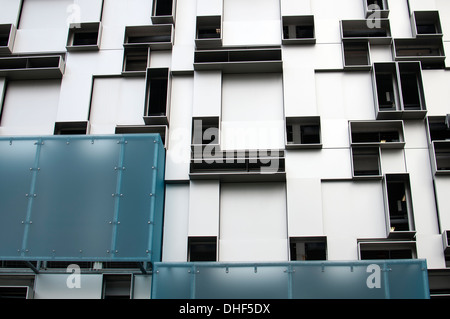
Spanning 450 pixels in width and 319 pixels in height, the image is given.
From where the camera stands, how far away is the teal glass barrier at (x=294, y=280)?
16000 mm

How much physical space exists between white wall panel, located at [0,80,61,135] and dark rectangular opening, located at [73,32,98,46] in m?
1.99

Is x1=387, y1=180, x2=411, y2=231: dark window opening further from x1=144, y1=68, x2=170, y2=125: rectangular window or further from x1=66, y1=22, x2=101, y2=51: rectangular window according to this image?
x1=66, y1=22, x2=101, y2=51: rectangular window

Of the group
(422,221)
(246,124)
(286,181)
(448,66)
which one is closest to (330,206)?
(286,181)

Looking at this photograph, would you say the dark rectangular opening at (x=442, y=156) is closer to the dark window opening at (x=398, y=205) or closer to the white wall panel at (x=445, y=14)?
the dark window opening at (x=398, y=205)

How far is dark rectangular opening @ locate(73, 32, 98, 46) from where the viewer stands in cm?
2266

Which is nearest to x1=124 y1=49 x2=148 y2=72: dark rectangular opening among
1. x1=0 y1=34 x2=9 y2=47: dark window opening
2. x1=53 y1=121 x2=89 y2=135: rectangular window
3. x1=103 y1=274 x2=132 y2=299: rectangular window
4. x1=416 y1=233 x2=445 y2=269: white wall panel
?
x1=53 y1=121 x2=89 y2=135: rectangular window

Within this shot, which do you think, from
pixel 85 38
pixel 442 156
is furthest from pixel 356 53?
pixel 85 38

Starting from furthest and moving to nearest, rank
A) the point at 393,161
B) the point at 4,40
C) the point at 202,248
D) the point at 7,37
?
the point at 4,40 < the point at 7,37 < the point at 393,161 < the point at 202,248

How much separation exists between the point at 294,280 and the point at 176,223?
5024 millimetres

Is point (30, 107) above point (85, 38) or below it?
below

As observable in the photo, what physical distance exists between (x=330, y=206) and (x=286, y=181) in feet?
5.92

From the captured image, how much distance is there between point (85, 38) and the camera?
Answer: 74.7 ft

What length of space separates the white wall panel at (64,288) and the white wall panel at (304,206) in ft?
22.6

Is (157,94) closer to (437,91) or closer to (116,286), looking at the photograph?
(116,286)
